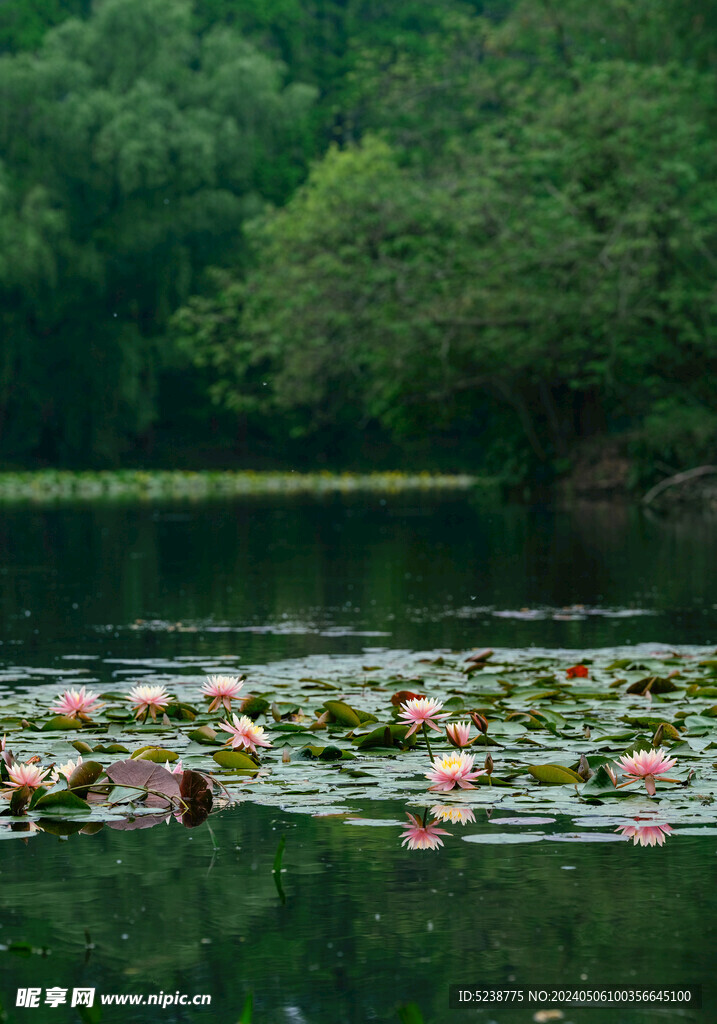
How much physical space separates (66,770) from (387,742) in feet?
4.69

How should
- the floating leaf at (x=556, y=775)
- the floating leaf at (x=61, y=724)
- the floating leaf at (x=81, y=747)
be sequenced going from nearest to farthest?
the floating leaf at (x=556, y=775)
the floating leaf at (x=81, y=747)
the floating leaf at (x=61, y=724)

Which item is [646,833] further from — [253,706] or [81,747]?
[253,706]

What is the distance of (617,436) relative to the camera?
33.4 meters

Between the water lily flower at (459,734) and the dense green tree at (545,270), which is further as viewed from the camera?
the dense green tree at (545,270)

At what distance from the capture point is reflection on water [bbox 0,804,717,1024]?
10.9 ft

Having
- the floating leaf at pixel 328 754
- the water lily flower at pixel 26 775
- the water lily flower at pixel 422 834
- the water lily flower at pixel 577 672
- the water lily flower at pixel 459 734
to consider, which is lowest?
the water lily flower at pixel 577 672

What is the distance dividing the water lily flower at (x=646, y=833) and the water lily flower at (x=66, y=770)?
5.47ft

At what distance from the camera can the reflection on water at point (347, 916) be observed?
3.33 metres

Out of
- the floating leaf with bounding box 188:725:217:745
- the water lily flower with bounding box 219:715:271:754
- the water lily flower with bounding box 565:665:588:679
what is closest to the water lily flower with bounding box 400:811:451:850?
the water lily flower with bounding box 219:715:271:754

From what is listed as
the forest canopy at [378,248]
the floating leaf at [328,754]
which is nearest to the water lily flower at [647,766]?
the floating leaf at [328,754]

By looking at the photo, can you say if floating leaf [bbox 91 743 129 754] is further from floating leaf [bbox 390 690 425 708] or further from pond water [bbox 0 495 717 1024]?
floating leaf [bbox 390 690 425 708]

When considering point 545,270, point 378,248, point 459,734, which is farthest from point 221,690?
point 378,248

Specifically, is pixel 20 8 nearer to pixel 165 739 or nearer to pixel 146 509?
Answer: pixel 146 509

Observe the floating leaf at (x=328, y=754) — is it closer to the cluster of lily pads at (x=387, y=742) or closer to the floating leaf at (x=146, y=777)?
the cluster of lily pads at (x=387, y=742)
